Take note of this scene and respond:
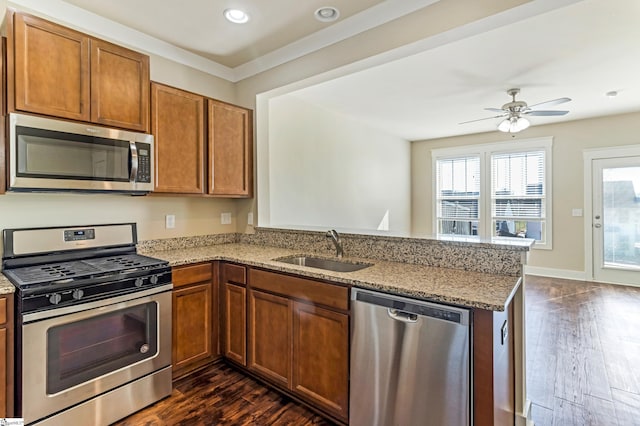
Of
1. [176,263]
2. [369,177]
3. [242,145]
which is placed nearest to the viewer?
[176,263]

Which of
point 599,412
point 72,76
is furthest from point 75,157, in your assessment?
point 599,412

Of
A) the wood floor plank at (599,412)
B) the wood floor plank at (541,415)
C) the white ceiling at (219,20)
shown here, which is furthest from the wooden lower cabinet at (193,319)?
the wood floor plank at (599,412)

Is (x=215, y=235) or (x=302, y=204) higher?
(x=302, y=204)

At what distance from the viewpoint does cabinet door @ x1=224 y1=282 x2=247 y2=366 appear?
2397 mm

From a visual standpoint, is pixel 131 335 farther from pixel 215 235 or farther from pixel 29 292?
pixel 215 235

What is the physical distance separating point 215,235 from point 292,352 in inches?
62.1

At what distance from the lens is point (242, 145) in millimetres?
3098

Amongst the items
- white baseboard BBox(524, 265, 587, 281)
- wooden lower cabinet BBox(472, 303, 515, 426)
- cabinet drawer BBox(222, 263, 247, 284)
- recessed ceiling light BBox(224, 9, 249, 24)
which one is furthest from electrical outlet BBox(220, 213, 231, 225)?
white baseboard BBox(524, 265, 587, 281)

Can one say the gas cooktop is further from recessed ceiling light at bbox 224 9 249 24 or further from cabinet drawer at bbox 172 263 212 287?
recessed ceiling light at bbox 224 9 249 24

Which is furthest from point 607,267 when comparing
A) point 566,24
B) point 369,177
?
point 566,24

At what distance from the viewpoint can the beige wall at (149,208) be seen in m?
2.13

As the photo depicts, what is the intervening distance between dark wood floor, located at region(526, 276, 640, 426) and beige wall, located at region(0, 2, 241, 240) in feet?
9.68

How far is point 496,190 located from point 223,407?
6188mm

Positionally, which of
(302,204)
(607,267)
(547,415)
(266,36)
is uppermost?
(266,36)
